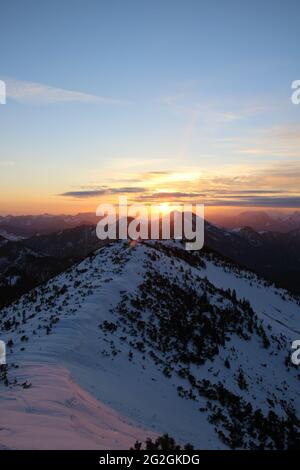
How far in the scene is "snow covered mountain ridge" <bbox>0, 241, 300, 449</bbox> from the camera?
11688 mm

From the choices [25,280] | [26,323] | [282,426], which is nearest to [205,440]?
[282,426]

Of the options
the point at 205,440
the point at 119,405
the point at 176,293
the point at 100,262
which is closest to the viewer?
the point at 119,405

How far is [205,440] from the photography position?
A: 15969 millimetres

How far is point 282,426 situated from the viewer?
20594 millimetres

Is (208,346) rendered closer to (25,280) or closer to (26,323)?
(26,323)

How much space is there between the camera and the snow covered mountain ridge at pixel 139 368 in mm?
11688

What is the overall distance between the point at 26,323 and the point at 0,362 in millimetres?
7554

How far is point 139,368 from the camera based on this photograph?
66.1ft

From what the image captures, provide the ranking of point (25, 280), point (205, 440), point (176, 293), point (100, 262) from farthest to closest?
point (25, 280) → point (100, 262) → point (176, 293) → point (205, 440)

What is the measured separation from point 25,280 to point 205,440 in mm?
157242
